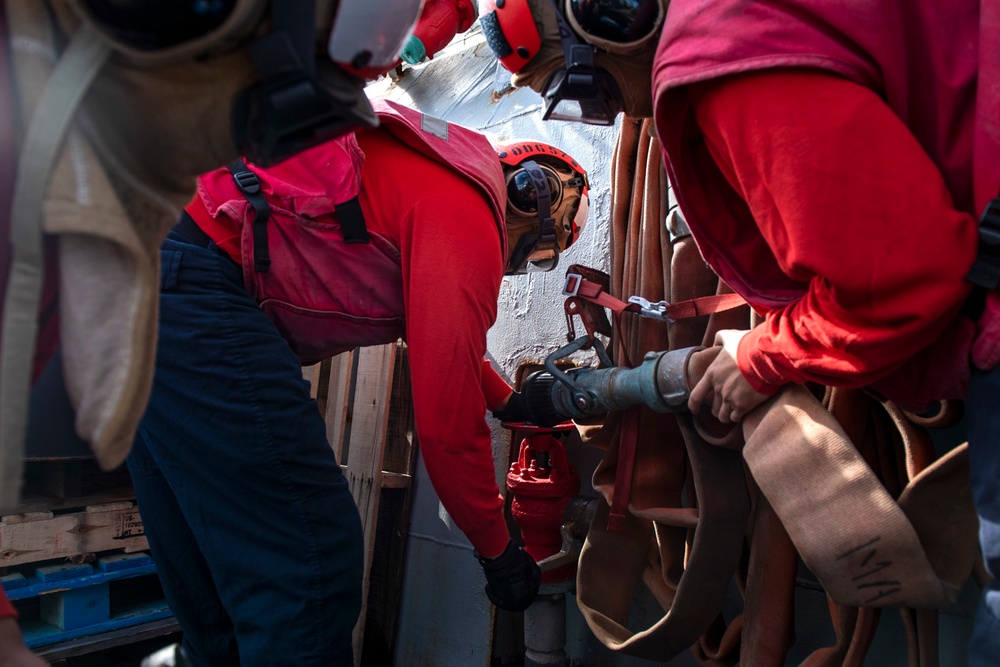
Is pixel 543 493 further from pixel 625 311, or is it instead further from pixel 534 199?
pixel 534 199

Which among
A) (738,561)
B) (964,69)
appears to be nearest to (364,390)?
(738,561)

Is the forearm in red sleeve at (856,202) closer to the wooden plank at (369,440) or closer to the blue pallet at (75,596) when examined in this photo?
the wooden plank at (369,440)

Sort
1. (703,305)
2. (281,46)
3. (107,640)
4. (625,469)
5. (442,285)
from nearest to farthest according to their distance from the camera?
(281,46) < (442,285) < (703,305) < (625,469) < (107,640)

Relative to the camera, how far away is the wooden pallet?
3238 millimetres

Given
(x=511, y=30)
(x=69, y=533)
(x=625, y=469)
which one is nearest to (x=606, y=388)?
(x=625, y=469)

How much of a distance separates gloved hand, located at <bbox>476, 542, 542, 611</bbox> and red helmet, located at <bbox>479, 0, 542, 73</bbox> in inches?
53.9

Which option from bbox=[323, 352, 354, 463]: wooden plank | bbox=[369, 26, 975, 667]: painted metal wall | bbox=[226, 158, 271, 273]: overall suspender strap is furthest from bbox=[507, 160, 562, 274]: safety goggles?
bbox=[323, 352, 354, 463]: wooden plank

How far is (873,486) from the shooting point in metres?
1.40

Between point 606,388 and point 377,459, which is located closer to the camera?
point 606,388

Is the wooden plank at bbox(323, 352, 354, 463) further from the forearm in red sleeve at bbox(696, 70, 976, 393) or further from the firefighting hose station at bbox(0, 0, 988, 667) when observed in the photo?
the forearm in red sleeve at bbox(696, 70, 976, 393)

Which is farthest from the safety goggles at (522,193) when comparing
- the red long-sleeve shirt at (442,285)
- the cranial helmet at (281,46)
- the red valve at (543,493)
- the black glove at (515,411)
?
the cranial helmet at (281,46)

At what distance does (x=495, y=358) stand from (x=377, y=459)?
0.65 meters

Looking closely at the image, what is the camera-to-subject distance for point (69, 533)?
2961mm

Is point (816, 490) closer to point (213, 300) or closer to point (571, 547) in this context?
point (571, 547)
